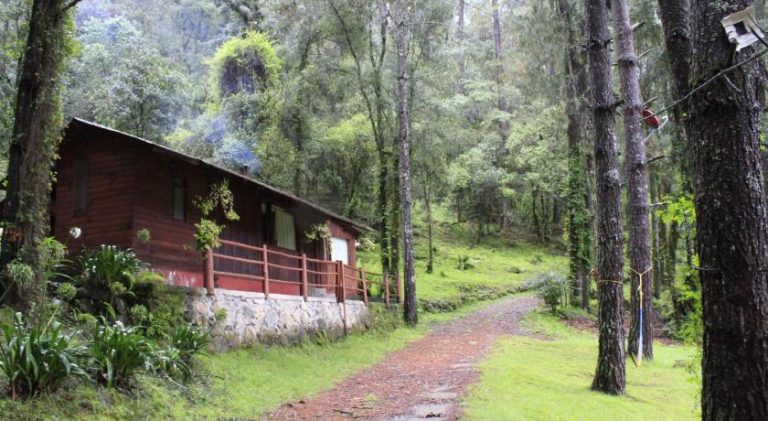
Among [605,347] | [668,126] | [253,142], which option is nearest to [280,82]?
[253,142]

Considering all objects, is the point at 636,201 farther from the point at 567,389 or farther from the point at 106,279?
the point at 106,279

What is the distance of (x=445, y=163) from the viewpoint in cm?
2473

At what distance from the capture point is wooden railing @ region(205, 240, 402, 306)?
12805 mm

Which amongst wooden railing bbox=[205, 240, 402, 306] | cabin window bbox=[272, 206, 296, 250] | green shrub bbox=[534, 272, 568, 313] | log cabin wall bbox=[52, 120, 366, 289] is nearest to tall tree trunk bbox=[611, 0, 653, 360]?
wooden railing bbox=[205, 240, 402, 306]

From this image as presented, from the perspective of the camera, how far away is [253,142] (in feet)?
74.8

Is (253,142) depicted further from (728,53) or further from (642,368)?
(728,53)

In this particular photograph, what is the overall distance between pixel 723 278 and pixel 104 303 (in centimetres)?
779

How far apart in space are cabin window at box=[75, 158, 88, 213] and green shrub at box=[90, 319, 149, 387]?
6.77 m

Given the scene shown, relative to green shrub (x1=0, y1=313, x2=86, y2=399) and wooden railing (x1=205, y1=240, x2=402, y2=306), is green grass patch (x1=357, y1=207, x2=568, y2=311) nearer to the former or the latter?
wooden railing (x1=205, y1=240, x2=402, y2=306)

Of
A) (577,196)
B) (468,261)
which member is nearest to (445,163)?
(577,196)

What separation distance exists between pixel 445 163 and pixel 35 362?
20.6 m

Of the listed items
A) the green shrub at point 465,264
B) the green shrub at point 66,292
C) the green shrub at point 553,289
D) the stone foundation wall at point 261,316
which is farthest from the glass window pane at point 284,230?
the green shrub at point 465,264

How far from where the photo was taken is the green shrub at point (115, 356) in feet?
20.1

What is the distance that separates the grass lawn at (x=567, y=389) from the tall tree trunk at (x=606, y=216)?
1.56ft
